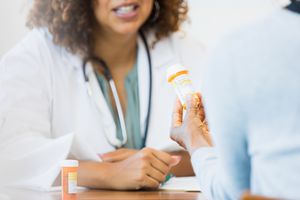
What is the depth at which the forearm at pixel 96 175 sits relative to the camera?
4.33ft

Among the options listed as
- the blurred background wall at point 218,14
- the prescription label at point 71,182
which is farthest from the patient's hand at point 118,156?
the blurred background wall at point 218,14

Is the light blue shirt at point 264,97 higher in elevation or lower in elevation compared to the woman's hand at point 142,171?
higher

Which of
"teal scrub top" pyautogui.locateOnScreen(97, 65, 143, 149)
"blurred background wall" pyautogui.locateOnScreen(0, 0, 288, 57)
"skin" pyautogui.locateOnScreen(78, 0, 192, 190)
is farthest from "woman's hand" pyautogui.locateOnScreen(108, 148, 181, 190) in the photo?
"blurred background wall" pyautogui.locateOnScreen(0, 0, 288, 57)

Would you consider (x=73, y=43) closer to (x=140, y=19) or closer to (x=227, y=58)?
(x=140, y=19)

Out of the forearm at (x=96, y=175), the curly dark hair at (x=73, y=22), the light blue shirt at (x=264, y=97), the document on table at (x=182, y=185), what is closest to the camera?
the light blue shirt at (x=264, y=97)

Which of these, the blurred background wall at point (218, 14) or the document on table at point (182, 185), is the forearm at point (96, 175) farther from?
the blurred background wall at point (218, 14)

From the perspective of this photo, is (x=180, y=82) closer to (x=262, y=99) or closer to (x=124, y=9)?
(x=262, y=99)

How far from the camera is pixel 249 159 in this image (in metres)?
0.57

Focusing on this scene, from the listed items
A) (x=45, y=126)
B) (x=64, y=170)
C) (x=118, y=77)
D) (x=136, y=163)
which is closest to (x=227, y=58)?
(x=64, y=170)

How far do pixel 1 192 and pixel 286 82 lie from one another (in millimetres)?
908

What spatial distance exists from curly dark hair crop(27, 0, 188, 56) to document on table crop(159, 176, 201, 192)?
0.53 m

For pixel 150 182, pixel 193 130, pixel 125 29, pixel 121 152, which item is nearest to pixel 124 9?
pixel 125 29

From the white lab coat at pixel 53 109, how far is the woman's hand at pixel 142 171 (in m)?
0.17

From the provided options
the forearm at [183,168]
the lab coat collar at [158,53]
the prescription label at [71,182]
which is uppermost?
the lab coat collar at [158,53]
